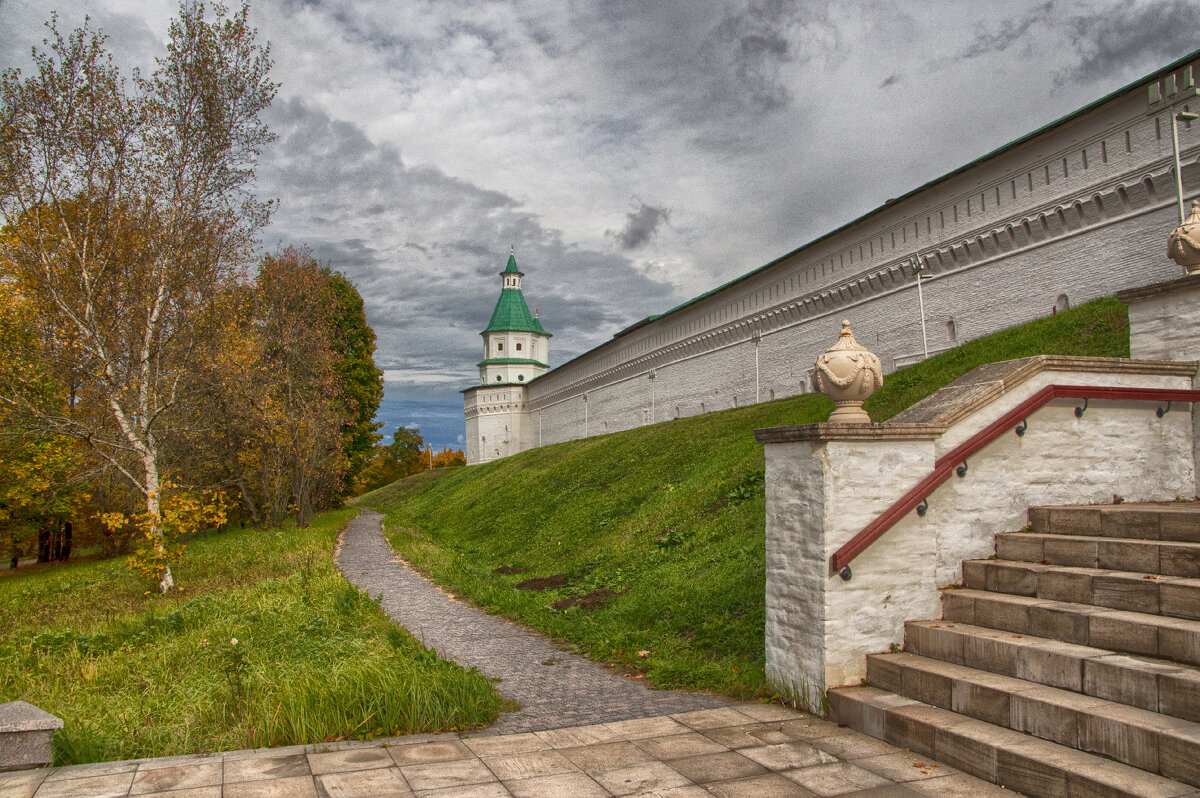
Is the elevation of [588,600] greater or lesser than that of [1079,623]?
lesser

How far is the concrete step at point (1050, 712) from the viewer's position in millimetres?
3500

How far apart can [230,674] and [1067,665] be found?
5.72 metres

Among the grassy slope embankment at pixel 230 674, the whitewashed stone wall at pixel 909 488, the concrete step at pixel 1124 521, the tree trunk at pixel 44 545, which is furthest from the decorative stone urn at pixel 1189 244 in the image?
the tree trunk at pixel 44 545

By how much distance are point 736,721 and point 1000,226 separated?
2001 cm

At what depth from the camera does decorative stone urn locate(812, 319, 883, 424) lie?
5.60 meters

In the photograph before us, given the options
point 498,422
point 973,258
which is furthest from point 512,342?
point 973,258

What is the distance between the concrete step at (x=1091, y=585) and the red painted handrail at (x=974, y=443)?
2.28 ft

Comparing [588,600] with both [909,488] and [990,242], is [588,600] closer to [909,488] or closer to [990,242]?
[909,488]

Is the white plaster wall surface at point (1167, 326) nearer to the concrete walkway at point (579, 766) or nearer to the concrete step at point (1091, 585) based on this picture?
the concrete step at point (1091, 585)

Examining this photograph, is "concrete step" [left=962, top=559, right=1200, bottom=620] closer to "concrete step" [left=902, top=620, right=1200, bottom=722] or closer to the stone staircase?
the stone staircase

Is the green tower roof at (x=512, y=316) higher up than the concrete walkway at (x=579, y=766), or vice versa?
the green tower roof at (x=512, y=316)

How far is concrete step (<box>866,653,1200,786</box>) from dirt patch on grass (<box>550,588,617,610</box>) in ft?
18.2

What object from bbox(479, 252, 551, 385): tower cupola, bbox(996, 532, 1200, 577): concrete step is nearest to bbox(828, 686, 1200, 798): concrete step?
bbox(996, 532, 1200, 577): concrete step

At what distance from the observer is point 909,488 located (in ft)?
18.0
